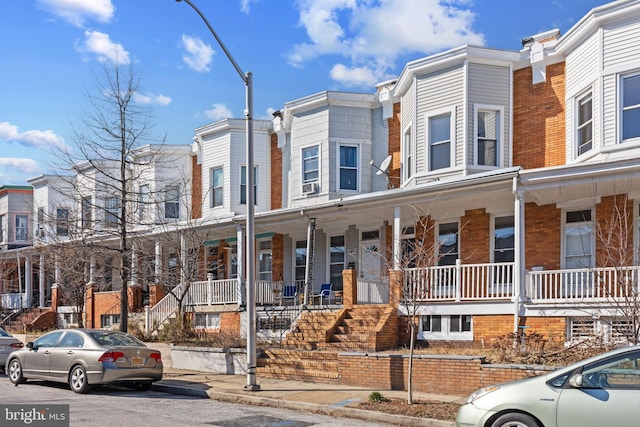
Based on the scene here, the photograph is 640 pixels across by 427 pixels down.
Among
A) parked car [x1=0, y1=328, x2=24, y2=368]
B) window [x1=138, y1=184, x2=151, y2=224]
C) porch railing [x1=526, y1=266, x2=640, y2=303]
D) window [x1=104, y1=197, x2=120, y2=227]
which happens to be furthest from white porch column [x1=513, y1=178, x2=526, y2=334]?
parked car [x1=0, y1=328, x2=24, y2=368]

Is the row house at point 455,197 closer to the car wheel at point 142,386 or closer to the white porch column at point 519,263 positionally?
the white porch column at point 519,263

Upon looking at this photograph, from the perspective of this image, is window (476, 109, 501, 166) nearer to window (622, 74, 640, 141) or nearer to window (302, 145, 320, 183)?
window (622, 74, 640, 141)

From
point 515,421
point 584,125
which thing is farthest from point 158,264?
point 515,421

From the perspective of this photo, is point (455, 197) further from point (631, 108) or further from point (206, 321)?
point (206, 321)

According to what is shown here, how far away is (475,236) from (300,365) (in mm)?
6551

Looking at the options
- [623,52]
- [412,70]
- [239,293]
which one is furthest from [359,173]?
[623,52]

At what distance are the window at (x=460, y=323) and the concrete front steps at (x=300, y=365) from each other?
10.3 ft

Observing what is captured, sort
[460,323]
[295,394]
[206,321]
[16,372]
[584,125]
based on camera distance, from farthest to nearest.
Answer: [206,321], [584,125], [460,323], [16,372], [295,394]

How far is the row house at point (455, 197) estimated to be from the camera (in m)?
15.2

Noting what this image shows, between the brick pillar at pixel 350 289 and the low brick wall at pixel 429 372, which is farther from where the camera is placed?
the brick pillar at pixel 350 289

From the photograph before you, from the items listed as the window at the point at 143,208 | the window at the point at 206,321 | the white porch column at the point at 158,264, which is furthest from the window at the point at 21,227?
the window at the point at 206,321

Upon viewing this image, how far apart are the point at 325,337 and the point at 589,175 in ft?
23.6

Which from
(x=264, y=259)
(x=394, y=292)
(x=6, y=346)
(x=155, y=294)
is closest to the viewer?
(x=394, y=292)
